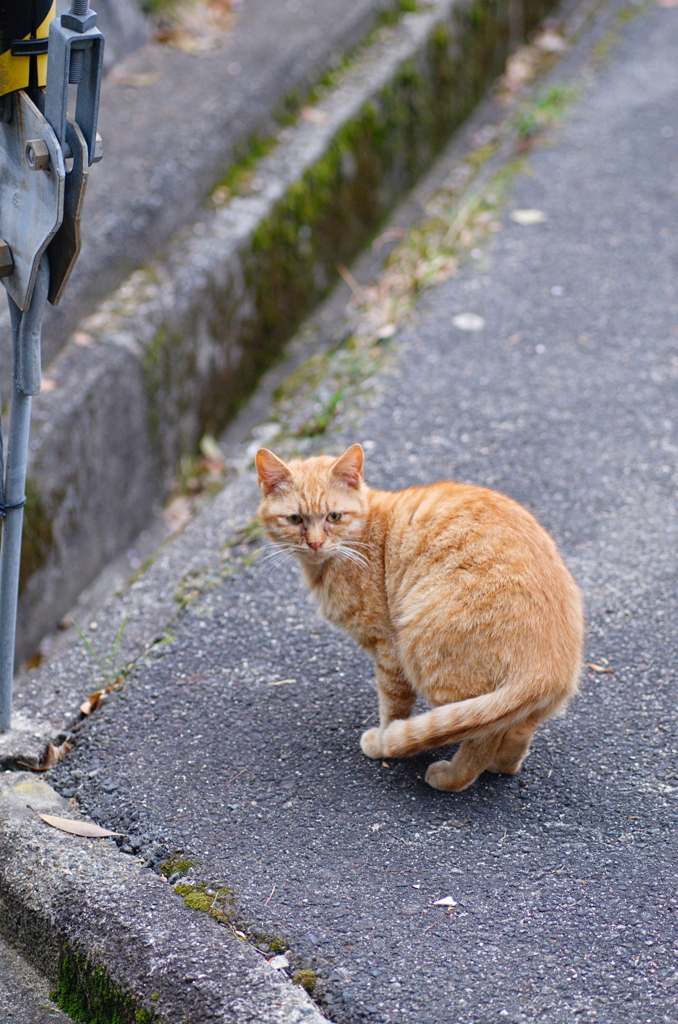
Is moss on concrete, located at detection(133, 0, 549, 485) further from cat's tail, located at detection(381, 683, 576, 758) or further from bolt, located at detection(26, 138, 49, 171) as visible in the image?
bolt, located at detection(26, 138, 49, 171)

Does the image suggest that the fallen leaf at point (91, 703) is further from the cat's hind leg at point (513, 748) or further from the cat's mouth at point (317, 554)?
the cat's hind leg at point (513, 748)

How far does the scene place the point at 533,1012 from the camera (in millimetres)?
1863

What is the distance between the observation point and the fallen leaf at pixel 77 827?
2279 mm

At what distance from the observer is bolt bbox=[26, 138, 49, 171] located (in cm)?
197

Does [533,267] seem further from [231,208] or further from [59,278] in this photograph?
[59,278]

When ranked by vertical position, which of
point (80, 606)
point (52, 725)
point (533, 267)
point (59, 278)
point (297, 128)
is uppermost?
point (59, 278)

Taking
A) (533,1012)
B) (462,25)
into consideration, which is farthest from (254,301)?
(533,1012)

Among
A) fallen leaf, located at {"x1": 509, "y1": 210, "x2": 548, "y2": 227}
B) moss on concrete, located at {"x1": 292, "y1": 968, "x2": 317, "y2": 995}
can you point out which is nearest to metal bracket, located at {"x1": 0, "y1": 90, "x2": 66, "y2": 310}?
moss on concrete, located at {"x1": 292, "y1": 968, "x2": 317, "y2": 995}

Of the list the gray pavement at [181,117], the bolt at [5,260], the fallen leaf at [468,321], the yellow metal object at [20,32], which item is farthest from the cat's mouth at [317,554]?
the fallen leaf at [468,321]

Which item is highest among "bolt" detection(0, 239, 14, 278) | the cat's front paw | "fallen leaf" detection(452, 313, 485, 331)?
"bolt" detection(0, 239, 14, 278)

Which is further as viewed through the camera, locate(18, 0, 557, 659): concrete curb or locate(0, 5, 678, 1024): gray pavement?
locate(18, 0, 557, 659): concrete curb

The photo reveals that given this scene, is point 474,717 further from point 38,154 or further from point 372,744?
point 38,154

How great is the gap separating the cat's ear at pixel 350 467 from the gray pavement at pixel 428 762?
590 millimetres

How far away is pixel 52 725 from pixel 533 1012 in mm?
1469
